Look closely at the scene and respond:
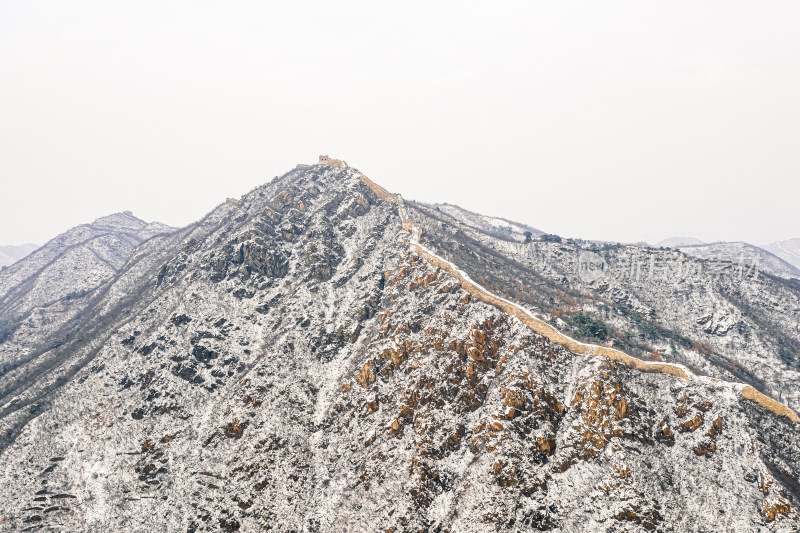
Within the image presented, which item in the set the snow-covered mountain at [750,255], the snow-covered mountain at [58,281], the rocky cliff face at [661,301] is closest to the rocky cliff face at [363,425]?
the rocky cliff face at [661,301]

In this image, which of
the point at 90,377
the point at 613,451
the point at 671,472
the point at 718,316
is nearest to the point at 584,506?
the point at 613,451

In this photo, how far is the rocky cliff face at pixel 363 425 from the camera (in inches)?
1331

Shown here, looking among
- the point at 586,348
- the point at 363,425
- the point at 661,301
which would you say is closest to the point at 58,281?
the point at 363,425

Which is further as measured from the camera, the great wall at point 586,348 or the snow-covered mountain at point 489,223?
the snow-covered mountain at point 489,223

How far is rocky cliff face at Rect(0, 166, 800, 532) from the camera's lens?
33.8 m

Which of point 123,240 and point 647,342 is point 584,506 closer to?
point 647,342

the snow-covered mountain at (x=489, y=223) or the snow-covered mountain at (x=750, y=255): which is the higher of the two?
the snow-covered mountain at (x=489, y=223)

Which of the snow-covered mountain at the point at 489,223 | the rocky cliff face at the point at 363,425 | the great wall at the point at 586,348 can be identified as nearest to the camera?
the rocky cliff face at the point at 363,425

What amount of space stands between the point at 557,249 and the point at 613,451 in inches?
3050

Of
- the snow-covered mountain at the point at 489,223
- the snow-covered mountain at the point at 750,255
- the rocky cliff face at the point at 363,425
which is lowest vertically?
the rocky cliff face at the point at 363,425

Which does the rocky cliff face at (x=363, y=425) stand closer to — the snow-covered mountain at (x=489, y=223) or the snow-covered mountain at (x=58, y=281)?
the snow-covered mountain at (x=58, y=281)

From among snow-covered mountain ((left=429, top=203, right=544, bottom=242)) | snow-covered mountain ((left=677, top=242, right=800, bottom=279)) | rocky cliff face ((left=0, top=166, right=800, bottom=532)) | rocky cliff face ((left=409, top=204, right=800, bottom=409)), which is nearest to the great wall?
rocky cliff face ((left=0, top=166, right=800, bottom=532))

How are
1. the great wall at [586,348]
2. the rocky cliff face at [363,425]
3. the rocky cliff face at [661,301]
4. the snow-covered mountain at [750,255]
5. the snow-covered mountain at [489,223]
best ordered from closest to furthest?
the rocky cliff face at [363,425], the great wall at [586,348], the rocky cliff face at [661,301], the snow-covered mountain at [750,255], the snow-covered mountain at [489,223]

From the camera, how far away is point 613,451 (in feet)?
115
